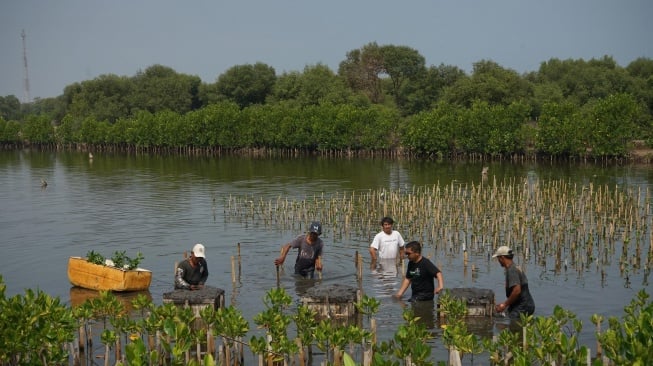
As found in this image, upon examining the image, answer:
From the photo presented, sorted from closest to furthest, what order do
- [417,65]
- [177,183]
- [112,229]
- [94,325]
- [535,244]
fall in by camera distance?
1. [94,325]
2. [535,244]
3. [112,229]
4. [177,183]
5. [417,65]

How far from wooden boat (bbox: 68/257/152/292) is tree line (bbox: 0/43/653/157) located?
49.9 meters

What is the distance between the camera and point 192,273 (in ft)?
56.7

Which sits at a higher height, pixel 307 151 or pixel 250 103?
pixel 250 103

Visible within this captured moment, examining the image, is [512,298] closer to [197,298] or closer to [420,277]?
[420,277]

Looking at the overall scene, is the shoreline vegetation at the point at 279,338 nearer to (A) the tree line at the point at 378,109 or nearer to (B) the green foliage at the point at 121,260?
(B) the green foliage at the point at 121,260

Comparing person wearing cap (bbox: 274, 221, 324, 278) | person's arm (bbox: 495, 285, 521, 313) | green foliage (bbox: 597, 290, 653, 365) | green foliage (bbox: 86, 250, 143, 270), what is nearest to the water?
person wearing cap (bbox: 274, 221, 324, 278)

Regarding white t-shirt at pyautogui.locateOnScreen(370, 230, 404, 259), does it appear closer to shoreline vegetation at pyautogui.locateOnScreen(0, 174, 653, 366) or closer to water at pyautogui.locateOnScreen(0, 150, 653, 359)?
water at pyautogui.locateOnScreen(0, 150, 653, 359)

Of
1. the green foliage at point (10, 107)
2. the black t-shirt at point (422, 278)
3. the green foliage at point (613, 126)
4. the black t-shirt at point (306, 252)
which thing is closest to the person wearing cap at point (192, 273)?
the black t-shirt at point (306, 252)

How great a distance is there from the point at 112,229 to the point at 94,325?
1627 centimetres

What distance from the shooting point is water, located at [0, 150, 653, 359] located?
20047mm

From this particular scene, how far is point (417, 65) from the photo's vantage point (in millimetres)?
111625

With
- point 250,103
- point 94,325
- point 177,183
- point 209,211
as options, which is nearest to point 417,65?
point 250,103

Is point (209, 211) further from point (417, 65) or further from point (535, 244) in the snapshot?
point (417, 65)

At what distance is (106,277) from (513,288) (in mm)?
11189
